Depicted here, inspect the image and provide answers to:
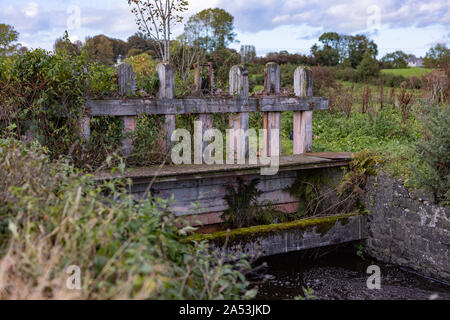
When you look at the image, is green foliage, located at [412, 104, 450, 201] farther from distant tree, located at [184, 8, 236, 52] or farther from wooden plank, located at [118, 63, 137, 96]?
distant tree, located at [184, 8, 236, 52]

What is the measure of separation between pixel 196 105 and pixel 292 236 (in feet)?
7.40

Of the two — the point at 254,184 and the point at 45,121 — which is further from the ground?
the point at 45,121

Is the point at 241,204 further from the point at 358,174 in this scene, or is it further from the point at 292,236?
the point at 358,174

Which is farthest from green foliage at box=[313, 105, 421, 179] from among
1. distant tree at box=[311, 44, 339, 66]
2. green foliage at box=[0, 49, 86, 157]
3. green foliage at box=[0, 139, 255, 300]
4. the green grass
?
distant tree at box=[311, 44, 339, 66]

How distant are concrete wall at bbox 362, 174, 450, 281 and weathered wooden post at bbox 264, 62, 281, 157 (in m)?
1.51

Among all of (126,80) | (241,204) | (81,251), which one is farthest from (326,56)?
(81,251)

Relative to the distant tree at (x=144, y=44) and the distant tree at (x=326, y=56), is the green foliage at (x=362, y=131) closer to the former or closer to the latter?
the distant tree at (x=144, y=44)

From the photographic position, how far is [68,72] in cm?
555

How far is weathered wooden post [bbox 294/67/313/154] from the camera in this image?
23.2 ft

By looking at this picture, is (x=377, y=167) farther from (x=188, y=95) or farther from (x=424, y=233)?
(x=188, y=95)

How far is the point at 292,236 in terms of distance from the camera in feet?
20.7

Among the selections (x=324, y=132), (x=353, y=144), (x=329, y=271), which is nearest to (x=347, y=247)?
(x=329, y=271)

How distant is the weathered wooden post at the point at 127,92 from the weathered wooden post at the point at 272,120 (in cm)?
201

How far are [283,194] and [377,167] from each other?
4.63ft
